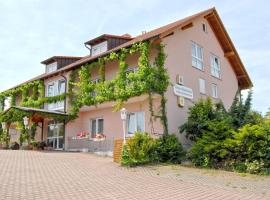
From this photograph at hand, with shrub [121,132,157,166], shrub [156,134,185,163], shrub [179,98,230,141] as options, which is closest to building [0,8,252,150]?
shrub [179,98,230,141]

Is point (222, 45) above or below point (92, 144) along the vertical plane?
above

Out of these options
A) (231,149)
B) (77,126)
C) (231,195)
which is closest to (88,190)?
(231,195)

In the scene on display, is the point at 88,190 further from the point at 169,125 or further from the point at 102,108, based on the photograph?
the point at 102,108

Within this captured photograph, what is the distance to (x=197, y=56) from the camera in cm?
2330

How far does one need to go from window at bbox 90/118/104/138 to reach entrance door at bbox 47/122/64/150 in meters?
2.73

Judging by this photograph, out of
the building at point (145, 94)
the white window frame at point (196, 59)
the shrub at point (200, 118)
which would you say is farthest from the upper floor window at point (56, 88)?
the shrub at point (200, 118)

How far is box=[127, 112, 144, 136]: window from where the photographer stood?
65.0 ft

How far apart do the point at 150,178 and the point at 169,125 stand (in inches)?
293

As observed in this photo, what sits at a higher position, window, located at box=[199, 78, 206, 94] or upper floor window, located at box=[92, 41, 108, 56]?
upper floor window, located at box=[92, 41, 108, 56]

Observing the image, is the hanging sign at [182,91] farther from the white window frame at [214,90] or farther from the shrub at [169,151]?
the white window frame at [214,90]

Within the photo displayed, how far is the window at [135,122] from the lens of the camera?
19.8 metres

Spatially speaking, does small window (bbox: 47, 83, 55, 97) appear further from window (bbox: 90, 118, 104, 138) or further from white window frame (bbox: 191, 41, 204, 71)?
white window frame (bbox: 191, 41, 204, 71)

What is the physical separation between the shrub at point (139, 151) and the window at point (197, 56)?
879cm

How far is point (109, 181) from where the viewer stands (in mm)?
10977
